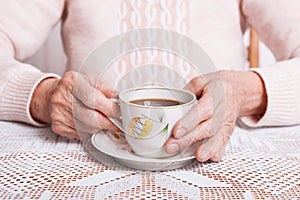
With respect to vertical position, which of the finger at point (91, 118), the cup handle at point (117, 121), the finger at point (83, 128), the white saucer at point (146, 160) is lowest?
the finger at point (83, 128)

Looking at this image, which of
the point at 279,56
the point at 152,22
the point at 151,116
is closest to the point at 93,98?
the point at 151,116

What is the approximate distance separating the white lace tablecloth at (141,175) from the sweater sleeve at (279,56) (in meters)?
0.11

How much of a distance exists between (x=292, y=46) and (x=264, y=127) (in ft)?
1.13

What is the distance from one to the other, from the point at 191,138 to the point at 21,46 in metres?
0.68

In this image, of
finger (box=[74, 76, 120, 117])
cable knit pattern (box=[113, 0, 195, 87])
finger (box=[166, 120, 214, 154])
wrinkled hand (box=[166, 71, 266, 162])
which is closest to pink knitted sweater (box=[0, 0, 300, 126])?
cable knit pattern (box=[113, 0, 195, 87])

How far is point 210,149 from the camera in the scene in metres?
0.64

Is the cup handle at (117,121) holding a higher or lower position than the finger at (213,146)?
higher

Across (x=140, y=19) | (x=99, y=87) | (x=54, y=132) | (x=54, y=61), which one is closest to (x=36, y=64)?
(x=54, y=61)

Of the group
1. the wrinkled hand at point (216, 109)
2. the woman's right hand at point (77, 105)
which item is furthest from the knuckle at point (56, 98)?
the wrinkled hand at point (216, 109)

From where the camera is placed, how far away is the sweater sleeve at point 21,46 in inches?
34.8

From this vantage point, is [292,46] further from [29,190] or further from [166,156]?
[29,190]

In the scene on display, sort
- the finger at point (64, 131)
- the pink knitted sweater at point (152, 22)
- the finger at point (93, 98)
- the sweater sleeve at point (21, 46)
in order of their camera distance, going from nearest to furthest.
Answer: the finger at point (93, 98) → the finger at point (64, 131) → the sweater sleeve at point (21, 46) → the pink knitted sweater at point (152, 22)

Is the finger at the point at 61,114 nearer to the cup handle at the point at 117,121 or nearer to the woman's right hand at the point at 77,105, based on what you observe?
the woman's right hand at the point at 77,105

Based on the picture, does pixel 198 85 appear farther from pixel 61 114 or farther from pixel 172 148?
pixel 61 114
